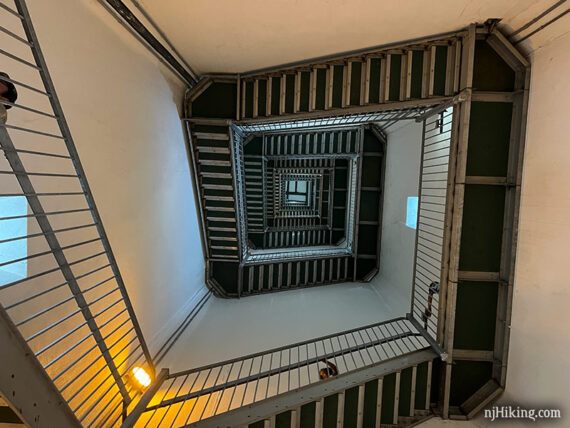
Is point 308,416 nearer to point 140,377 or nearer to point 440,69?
point 140,377

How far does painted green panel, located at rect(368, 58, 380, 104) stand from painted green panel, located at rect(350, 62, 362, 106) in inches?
5.2

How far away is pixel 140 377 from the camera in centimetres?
243

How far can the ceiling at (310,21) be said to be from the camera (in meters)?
2.14

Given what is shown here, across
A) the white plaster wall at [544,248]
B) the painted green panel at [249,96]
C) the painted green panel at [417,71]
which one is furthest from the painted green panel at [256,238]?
the white plaster wall at [544,248]

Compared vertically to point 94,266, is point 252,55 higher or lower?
higher

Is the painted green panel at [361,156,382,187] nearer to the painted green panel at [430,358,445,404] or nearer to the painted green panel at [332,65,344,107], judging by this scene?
the painted green panel at [332,65,344,107]

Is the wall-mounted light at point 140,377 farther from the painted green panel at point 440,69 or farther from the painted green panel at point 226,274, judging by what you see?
the painted green panel at point 440,69

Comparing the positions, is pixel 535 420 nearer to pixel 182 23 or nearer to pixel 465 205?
pixel 465 205

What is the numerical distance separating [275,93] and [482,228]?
9.55 ft

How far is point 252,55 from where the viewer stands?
294 cm

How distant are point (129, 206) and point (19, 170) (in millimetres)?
1324

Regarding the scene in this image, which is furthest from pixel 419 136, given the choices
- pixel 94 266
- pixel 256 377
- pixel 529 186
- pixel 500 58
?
pixel 94 266

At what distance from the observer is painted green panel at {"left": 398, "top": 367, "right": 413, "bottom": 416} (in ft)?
8.76

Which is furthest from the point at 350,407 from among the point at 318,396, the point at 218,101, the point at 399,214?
the point at 218,101
